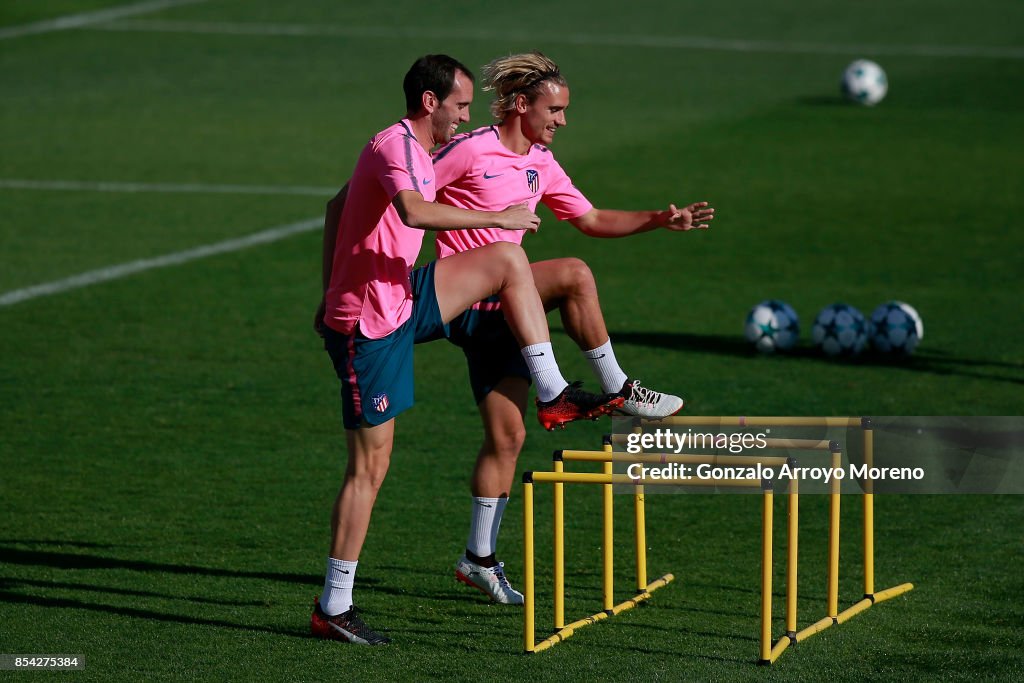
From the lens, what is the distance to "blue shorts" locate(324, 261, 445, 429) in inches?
270

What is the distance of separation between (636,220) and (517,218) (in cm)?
138

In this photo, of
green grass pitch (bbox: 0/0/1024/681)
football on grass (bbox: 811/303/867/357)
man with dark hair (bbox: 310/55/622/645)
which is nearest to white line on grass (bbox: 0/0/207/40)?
green grass pitch (bbox: 0/0/1024/681)

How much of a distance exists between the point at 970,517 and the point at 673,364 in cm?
398

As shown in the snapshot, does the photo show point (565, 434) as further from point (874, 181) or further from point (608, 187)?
point (874, 181)

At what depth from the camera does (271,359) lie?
510 inches

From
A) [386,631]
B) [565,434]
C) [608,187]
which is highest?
[608,187]

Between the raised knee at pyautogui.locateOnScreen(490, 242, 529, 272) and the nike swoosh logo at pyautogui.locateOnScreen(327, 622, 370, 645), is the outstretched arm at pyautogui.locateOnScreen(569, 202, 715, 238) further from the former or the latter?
the nike swoosh logo at pyautogui.locateOnScreen(327, 622, 370, 645)

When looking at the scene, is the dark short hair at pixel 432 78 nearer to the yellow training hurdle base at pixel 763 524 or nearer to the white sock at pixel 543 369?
the white sock at pixel 543 369

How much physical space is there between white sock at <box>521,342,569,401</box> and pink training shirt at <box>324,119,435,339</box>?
0.59 m

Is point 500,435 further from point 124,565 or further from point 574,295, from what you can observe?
point 124,565

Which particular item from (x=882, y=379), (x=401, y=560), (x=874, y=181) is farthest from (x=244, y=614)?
(x=874, y=181)

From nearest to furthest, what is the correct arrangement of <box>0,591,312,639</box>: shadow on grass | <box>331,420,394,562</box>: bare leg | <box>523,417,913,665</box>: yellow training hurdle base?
<box>523,417,913,665</box>: yellow training hurdle base
<box>331,420,394,562</box>: bare leg
<box>0,591,312,639</box>: shadow on grass

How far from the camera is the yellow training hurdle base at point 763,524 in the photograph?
658 cm

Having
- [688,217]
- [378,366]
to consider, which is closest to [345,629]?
[378,366]
